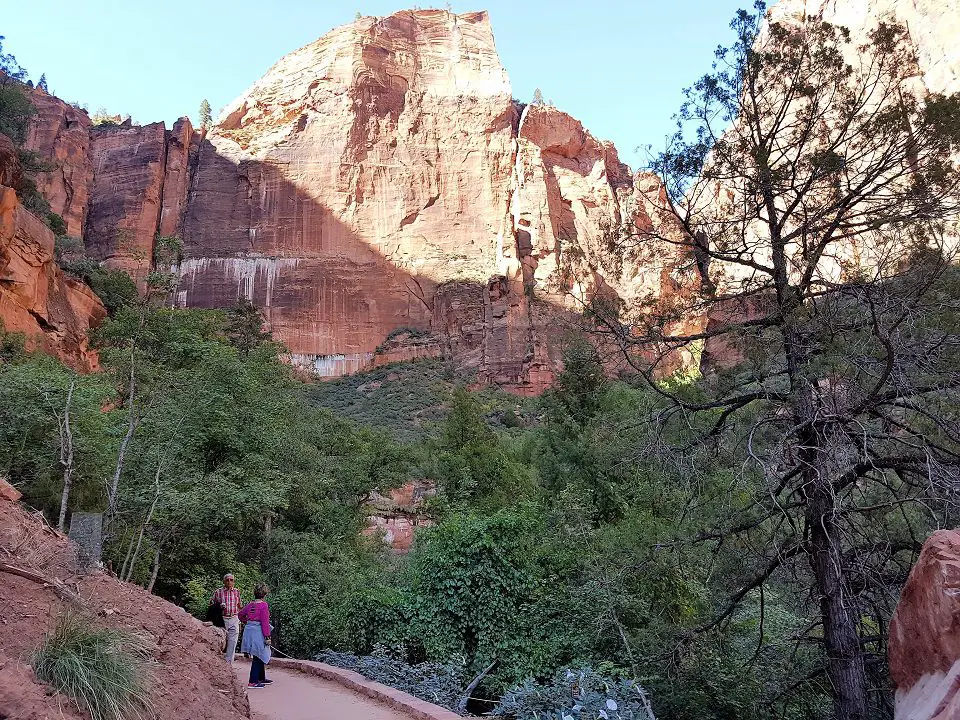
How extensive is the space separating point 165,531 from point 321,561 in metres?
4.16

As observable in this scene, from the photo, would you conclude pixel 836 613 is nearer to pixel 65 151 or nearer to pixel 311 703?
pixel 311 703

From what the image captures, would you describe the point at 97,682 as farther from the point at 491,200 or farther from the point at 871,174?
the point at 491,200

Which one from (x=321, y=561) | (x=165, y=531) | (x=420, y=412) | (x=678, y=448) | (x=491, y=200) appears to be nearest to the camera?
(x=678, y=448)

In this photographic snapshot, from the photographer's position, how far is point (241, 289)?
62344 millimetres

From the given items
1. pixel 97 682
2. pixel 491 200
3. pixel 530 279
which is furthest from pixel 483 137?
pixel 97 682

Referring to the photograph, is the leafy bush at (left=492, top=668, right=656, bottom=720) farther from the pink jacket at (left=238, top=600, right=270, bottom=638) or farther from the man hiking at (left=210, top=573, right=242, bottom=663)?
the man hiking at (left=210, top=573, right=242, bottom=663)

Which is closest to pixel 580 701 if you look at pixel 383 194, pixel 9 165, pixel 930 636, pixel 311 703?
pixel 311 703

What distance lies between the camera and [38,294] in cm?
2591

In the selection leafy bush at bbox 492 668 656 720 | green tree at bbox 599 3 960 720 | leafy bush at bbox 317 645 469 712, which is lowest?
leafy bush at bbox 317 645 469 712

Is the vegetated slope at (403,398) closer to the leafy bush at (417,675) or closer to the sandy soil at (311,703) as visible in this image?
the leafy bush at (417,675)

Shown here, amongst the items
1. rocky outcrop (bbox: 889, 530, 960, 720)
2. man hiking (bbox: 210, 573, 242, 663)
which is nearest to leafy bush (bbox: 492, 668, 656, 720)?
rocky outcrop (bbox: 889, 530, 960, 720)

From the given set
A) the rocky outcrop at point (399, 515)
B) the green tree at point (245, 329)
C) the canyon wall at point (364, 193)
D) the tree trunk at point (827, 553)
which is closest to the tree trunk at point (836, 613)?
the tree trunk at point (827, 553)

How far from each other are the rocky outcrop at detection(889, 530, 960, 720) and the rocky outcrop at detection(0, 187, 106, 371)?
24676mm

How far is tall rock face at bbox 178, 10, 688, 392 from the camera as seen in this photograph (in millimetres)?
62156
